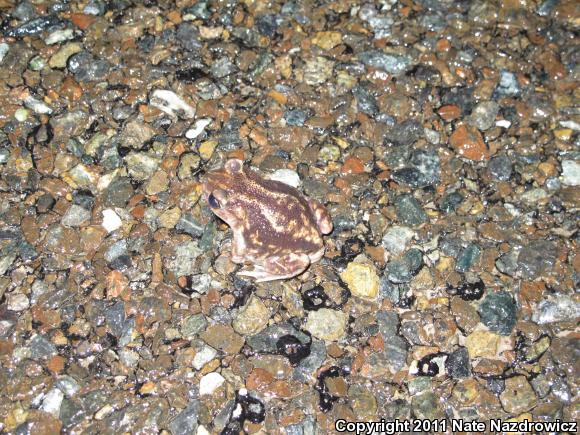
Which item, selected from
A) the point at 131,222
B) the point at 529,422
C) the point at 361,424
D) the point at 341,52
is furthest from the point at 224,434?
the point at 341,52

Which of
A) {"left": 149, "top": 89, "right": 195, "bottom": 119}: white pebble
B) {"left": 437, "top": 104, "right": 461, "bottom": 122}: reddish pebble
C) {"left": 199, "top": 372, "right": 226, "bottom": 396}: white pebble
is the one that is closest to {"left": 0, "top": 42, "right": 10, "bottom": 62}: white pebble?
{"left": 149, "top": 89, "right": 195, "bottom": 119}: white pebble

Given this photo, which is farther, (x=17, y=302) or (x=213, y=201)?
(x=213, y=201)

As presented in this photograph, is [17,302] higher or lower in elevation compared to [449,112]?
lower

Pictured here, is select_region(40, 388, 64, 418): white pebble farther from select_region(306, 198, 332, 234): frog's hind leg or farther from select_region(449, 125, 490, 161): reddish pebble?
select_region(449, 125, 490, 161): reddish pebble

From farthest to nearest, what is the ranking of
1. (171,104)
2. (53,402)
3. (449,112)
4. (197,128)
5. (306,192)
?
1. (449,112)
2. (171,104)
3. (197,128)
4. (306,192)
5. (53,402)

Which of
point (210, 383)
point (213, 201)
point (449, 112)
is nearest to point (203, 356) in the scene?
point (210, 383)

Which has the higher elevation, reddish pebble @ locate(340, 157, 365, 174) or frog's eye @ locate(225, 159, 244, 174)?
frog's eye @ locate(225, 159, 244, 174)

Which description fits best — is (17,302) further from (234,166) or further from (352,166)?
(352,166)
